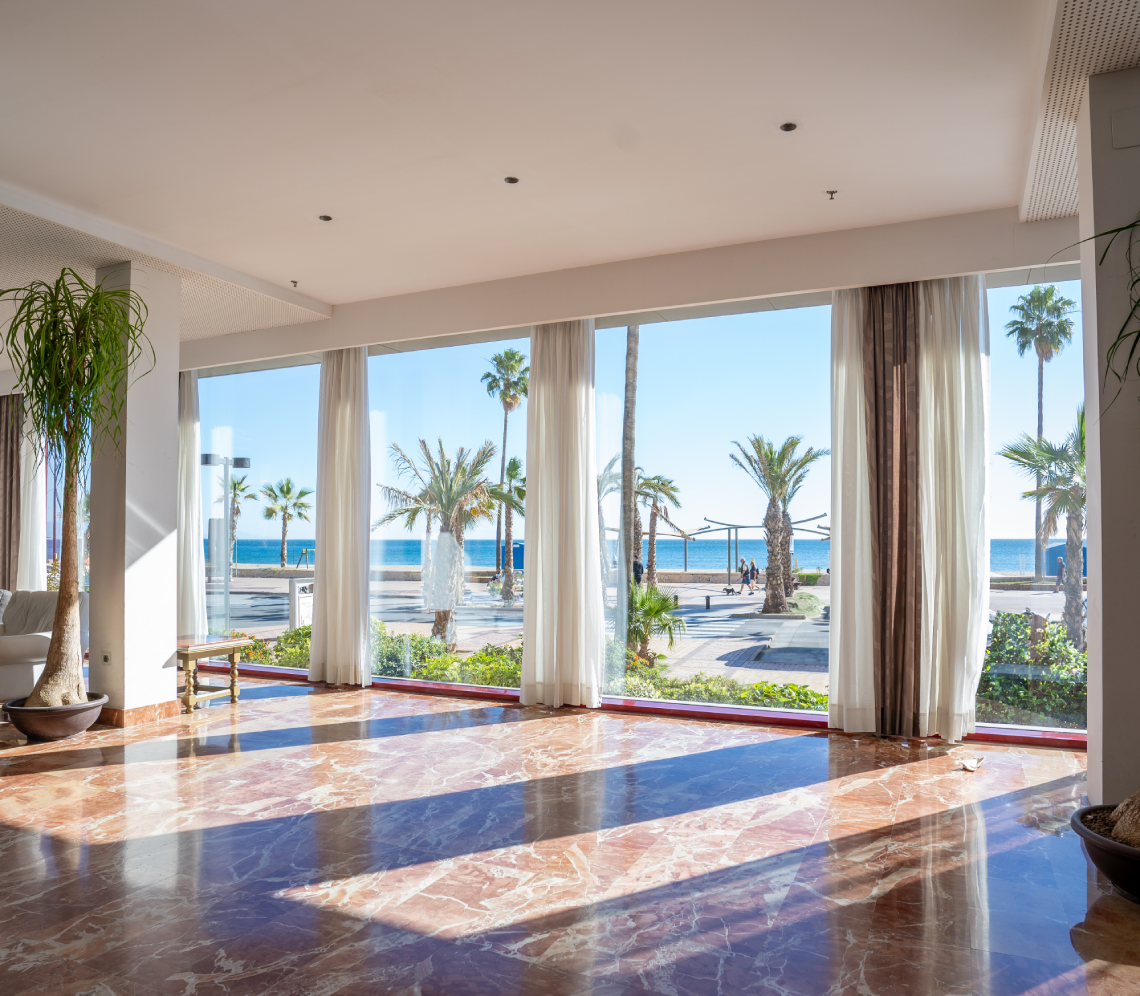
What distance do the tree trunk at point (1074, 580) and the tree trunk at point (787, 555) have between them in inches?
66.9

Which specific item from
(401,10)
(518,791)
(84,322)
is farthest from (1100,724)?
(84,322)

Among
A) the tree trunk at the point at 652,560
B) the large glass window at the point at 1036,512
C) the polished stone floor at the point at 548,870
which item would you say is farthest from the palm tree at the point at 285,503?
the large glass window at the point at 1036,512

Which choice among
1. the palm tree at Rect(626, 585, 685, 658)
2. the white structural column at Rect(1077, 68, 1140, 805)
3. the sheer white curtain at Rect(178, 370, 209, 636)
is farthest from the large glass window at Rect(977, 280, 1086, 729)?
the sheer white curtain at Rect(178, 370, 209, 636)

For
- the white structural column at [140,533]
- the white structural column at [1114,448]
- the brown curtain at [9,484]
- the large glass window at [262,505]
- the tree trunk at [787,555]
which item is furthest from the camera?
the brown curtain at [9,484]

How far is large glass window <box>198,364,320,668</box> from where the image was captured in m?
8.02

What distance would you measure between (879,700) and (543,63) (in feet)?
14.0

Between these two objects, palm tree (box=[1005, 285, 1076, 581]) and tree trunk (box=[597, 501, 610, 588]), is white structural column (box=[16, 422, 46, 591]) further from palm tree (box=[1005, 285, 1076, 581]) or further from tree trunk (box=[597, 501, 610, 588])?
palm tree (box=[1005, 285, 1076, 581])

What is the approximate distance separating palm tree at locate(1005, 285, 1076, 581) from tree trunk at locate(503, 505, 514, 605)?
379 centimetres

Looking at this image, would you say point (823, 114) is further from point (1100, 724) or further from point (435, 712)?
point (435, 712)

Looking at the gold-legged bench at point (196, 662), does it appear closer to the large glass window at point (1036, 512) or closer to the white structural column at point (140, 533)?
the white structural column at point (140, 533)

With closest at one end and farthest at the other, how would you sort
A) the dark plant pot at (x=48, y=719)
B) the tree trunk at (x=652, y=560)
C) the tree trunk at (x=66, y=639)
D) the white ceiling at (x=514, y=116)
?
the white ceiling at (x=514, y=116) < the dark plant pot at (x=48, y=719) < the tree trunk at (x=66, y=639) < the tree trunk at (x=652, y=560)

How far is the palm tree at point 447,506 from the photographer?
7.09m

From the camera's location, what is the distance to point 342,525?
24.3 ft

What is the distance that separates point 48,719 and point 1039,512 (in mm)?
6366
